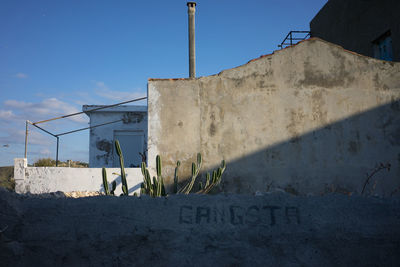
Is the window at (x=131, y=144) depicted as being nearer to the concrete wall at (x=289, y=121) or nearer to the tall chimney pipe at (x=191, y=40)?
the tall chimney pipe at (x=191, y=40)

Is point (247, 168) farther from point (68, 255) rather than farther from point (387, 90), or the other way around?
point (68, 255)

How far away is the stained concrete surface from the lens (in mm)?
2771

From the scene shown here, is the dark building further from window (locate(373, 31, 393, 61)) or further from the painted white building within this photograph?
the painted white building

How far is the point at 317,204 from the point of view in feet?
9.72

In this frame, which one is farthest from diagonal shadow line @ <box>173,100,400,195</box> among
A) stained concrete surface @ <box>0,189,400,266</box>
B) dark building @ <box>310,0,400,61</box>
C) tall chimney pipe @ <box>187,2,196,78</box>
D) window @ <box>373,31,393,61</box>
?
tall chimney pipe @ <box>187,2,196,78</box>

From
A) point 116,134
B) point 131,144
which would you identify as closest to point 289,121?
point 131,144

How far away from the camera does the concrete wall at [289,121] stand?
7.47m

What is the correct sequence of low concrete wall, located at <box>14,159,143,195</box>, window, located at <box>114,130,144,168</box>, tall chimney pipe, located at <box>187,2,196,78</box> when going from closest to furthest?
low concrete wall, located at <box>14,159,143,195</box> → tall chimney pipe, located at <box>187,2,196,78</box> → window, located at <box>114,130,144,168</box>

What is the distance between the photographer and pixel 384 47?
1098 cm

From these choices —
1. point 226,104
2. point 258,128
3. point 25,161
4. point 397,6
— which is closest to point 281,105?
point 258,128

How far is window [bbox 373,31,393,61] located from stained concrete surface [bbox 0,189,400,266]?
9363 mm

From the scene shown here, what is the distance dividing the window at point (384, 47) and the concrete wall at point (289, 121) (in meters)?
3.43

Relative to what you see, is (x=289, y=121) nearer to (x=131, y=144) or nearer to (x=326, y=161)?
(x=326, y=161)

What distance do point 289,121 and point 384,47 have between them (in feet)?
19.0
